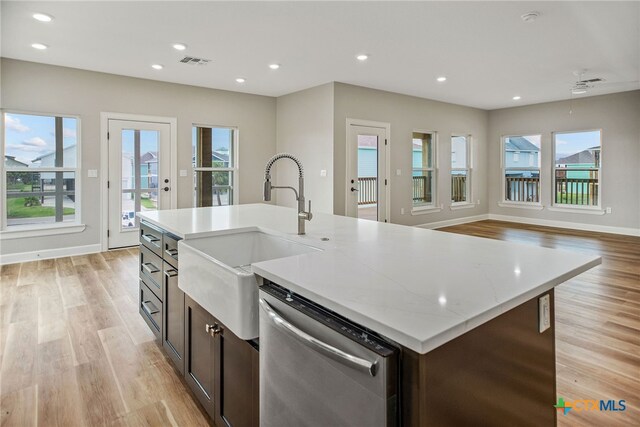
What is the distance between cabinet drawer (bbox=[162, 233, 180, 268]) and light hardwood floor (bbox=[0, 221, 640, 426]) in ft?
2.27

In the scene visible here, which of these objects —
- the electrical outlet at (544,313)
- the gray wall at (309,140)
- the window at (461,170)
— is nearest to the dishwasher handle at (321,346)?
the electrical outlet at (544,313)

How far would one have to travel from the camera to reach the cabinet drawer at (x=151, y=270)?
2285 millimetres

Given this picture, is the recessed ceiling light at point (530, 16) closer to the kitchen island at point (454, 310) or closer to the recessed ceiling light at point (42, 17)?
the kitchen island at point (454, 310)

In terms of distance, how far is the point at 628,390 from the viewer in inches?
79.8

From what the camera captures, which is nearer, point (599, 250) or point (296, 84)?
point (599, 250)

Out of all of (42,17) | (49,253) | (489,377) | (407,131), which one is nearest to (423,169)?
(407,131)

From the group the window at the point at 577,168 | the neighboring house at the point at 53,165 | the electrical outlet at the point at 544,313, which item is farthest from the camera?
the window at the point at 577,168

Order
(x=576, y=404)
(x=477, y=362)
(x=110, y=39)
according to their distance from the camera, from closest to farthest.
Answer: (x=477, y=362)
(x=576, y=404)
(x=110, y=39)

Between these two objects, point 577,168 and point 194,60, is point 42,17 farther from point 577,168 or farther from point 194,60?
point 577,168

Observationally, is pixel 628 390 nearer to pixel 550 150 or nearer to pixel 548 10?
pixel 548 10

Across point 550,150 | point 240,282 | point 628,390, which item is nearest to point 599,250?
point 550,150

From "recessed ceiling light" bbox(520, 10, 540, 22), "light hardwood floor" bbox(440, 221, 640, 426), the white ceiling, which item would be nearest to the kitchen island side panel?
"light hardwood floor" bbox(440, 221, 640, 426)

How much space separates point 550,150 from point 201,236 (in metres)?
8.24

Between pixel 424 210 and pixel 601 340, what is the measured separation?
506 centimetres
